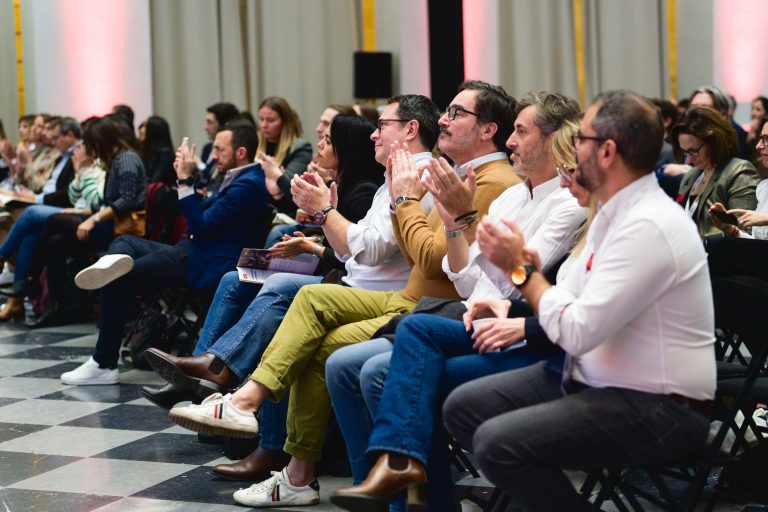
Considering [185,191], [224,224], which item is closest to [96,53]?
[185,191]

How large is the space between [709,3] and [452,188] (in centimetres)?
626

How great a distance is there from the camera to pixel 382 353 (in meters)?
2.93

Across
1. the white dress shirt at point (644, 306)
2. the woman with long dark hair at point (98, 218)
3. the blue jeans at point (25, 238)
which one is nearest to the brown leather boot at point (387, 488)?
the white dress shirt at point (644, 306)

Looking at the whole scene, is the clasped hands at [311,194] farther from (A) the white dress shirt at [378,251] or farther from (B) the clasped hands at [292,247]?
(B) the clasped hands at [292,247]

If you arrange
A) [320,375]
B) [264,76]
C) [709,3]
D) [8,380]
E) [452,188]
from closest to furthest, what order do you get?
[452,188] < [320,375] < [8,380] < [709,3] < [264,76]

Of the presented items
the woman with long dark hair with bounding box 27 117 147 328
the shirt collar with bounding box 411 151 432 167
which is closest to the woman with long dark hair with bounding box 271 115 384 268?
the shirt collar with bounding box 411 151 432 167

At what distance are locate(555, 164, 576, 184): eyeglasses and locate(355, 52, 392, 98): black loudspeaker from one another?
22.5 ft

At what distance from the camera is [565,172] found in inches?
111

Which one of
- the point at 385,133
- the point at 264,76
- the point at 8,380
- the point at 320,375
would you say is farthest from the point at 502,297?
the point at 264,76

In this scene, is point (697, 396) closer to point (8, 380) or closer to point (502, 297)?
point (502, 297)

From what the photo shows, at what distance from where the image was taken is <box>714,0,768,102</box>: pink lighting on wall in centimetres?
809

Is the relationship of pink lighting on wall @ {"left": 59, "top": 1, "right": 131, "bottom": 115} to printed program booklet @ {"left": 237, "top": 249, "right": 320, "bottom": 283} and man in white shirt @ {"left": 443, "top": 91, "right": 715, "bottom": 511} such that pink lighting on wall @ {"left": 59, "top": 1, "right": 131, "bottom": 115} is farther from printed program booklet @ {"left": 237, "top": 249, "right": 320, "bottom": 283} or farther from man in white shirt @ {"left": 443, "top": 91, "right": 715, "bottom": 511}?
man in white shirt @ {"left": 443, "top": 91, "right": 715, "bottom": 511}

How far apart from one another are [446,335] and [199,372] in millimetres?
1136

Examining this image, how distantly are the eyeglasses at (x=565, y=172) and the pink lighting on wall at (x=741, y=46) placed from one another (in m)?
5.69
